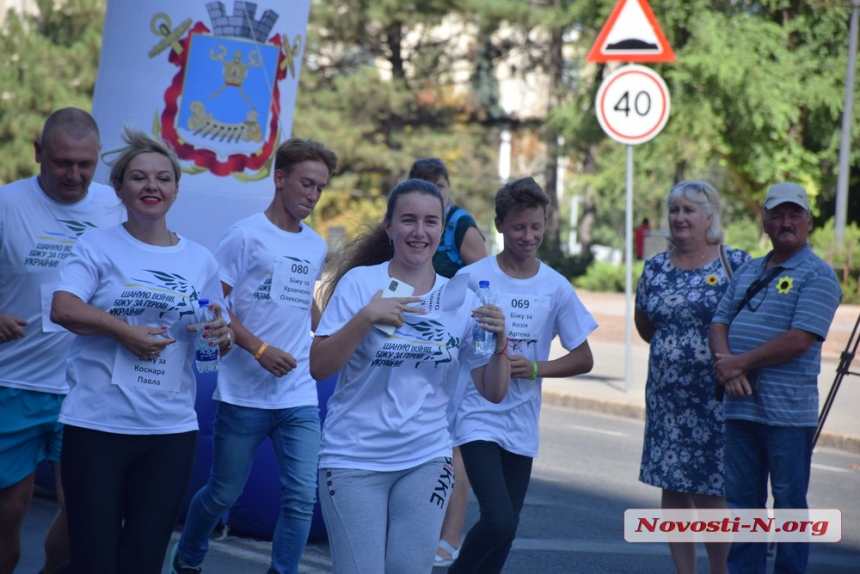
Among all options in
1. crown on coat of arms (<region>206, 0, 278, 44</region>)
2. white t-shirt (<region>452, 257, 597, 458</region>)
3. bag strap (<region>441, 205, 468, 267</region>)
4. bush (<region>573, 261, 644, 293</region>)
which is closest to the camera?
white t-shirt (<region>452, 257, 597, 458</region>)

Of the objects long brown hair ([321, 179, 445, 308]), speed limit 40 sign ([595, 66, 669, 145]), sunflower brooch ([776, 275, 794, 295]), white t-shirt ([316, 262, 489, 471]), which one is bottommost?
white t-shirt ([316, 262, 489, 471])

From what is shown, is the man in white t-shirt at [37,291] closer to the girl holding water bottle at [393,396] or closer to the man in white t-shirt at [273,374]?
the man in white t-shirt at [273,374]

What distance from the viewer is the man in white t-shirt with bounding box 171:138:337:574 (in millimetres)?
5473

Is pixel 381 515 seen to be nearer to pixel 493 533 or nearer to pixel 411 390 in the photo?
pixel 411 390

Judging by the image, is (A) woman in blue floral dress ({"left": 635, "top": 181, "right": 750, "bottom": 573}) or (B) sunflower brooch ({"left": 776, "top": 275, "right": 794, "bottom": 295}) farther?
(A) woman in blue floral dress ({"left": 635, "top": 181, "right": 750, "bottom": 573})

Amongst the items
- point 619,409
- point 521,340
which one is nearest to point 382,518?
→ point 521,340

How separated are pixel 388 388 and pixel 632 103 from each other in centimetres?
871

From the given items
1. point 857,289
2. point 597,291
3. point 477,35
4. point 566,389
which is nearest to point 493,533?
point 566,389

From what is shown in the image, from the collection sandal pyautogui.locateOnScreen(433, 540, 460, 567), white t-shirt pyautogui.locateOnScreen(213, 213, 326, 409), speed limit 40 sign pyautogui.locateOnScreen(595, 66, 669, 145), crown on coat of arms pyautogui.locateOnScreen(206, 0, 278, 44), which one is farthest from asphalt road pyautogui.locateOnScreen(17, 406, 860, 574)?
crown on coat of arms pyautogui.locateOnScreen(206, 0, 278, 44)

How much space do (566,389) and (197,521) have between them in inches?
352

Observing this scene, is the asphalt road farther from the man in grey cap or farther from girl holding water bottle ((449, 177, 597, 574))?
girl holding water bottle ((449, 177, 597, 574))

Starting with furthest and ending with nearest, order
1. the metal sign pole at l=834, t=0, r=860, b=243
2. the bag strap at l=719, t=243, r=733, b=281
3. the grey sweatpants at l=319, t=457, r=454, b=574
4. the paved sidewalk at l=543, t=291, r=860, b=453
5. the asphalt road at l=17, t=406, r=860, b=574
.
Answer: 1. the metal sign pole at l=834, t=0, r=860, b=243
2. the paved sidewalk at l=543, t=291, r=860, b=453
3. the asphalt road at l=17, t=406, r=860, b=574
4. the bag strap at l=719, t=243, r=733, b=281
5. the grey sweatpants at l=319, t=457, r=454, b=574

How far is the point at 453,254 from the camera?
6.91 metres

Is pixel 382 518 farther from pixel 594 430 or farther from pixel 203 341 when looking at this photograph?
pixel 594 430
